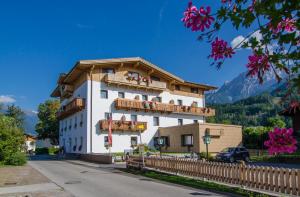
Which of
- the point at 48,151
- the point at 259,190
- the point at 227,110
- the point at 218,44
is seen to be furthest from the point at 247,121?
the point at 218,44

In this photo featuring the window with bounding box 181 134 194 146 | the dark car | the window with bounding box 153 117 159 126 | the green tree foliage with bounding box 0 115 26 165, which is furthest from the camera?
the window with bounding box 153 117 159 126

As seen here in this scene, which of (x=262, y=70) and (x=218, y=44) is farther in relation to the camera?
(x=218, y=44)

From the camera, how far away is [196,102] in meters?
55.9

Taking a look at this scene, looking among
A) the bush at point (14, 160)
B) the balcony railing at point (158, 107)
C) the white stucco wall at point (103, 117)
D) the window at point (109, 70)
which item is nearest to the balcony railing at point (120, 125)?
the white stucco wall at point (103, 117)

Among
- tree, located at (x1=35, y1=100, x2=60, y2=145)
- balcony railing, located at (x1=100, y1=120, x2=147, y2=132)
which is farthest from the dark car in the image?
tree, located at (x1=35, y1=100, x2=60, y2=145)

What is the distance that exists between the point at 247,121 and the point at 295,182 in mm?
168480

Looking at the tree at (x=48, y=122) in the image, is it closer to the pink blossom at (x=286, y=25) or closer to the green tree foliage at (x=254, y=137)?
the green tree foliage at (x=254, y=137)

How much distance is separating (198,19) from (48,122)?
241ft

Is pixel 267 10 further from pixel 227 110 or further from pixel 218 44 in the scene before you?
pixel 227 110

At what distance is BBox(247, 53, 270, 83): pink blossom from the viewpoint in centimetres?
324

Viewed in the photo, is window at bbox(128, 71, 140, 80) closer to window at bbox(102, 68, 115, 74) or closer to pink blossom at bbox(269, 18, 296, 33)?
window at bbox(102, 68, 115, 74)

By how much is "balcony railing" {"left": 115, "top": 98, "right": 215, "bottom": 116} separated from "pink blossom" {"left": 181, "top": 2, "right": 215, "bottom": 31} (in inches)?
1625

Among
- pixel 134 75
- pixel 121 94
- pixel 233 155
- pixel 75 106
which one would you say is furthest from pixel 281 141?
pixel 134 75

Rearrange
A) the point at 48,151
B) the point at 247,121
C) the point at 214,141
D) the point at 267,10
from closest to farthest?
1. the point at 267,10
2. the point at 214,141
3. the point at 48,151
4. the point at 247,121
